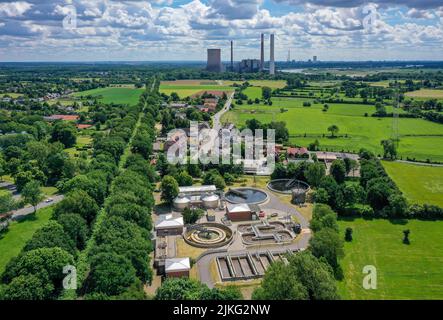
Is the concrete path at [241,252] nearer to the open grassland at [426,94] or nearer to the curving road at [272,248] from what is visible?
the curving road at [272,248]

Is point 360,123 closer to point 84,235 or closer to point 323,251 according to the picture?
point 323,251

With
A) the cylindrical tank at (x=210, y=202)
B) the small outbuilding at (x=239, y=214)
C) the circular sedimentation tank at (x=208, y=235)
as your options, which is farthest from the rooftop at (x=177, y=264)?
the cylindrical tank at (x=210, y=202)

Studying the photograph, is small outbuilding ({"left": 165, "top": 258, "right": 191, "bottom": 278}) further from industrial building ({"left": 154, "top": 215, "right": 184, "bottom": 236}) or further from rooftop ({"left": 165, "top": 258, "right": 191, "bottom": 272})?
industrial building ({"left": 154, "top": 215, "right": 184, "bottom": 236})

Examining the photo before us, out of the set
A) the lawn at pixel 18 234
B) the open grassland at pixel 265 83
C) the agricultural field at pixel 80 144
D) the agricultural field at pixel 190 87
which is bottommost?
the lawn at pixel 18 234

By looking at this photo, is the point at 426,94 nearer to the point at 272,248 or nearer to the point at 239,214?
the point at 239,214

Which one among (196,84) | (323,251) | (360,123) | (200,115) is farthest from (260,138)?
(196,84)

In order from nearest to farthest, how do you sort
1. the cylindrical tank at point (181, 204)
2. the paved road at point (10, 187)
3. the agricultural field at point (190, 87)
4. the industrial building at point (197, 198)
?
the cylindrical tank at point (181, 204) → the industrial building at point (197, 198) → the paved road at point (10, 187) → the agricultural field at point (190, 87)
